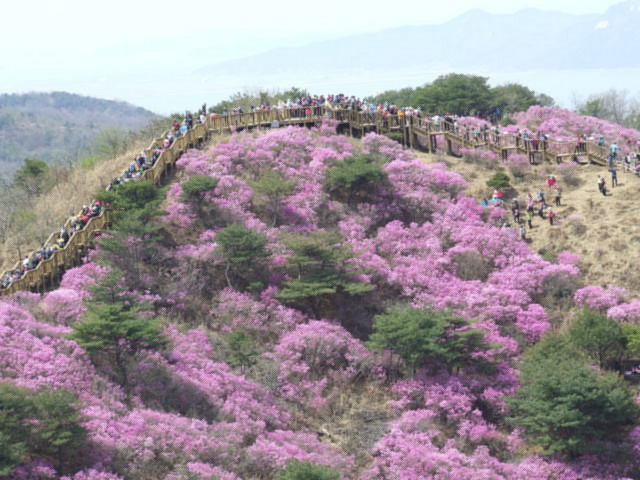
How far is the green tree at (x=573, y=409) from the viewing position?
1065 inches

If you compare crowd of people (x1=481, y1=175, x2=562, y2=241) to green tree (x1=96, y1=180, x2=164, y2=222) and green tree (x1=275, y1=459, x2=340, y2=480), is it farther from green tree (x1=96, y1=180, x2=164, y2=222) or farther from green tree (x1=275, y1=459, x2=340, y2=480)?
green tree (x1=275, y1=459, x2=340, y2=480)

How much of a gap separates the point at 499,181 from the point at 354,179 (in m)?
7.77

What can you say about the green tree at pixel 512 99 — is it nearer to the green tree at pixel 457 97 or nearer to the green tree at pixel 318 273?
the green tree at pixel 457 97

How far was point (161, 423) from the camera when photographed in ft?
86.6

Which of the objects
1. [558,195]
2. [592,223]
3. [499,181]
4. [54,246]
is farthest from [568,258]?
[54,246]

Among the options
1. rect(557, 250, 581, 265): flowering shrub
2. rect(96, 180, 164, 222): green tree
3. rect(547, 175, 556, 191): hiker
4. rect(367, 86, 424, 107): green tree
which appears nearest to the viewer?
rect(96, 180, 164, 222): green tree

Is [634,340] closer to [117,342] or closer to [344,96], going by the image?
[117,342]

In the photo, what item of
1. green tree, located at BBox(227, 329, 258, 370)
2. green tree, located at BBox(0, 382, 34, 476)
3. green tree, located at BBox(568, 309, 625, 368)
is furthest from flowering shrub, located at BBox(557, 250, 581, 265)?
green tree, located at BBox(0, 382, 34, 476)

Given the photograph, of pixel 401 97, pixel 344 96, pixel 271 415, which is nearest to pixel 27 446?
pixel 271 415

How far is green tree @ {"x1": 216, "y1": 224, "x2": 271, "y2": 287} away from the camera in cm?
3569

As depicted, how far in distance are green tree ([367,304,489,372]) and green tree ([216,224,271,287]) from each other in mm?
6274

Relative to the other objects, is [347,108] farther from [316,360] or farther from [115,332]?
[115,332]

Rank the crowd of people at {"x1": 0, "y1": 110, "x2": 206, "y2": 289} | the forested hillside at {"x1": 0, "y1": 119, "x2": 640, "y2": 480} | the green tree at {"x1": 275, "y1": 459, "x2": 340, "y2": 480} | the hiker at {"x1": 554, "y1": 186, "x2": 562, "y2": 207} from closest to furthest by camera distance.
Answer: the green tree at {"x1": 275, "y1": 459, "x2": 340, "y2": 480}
the forested hillside at {"x1": 0, "y1": 119, "x2": 640, "y2": 480}
the crowd of people at {"x1": 0, "y1": 110, "x2": 206, "y2": 289}
the hiker at {"x1": 554, "y1": 186, "x2": 562, "y2": 207}

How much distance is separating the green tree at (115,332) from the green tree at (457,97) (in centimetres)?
4336
